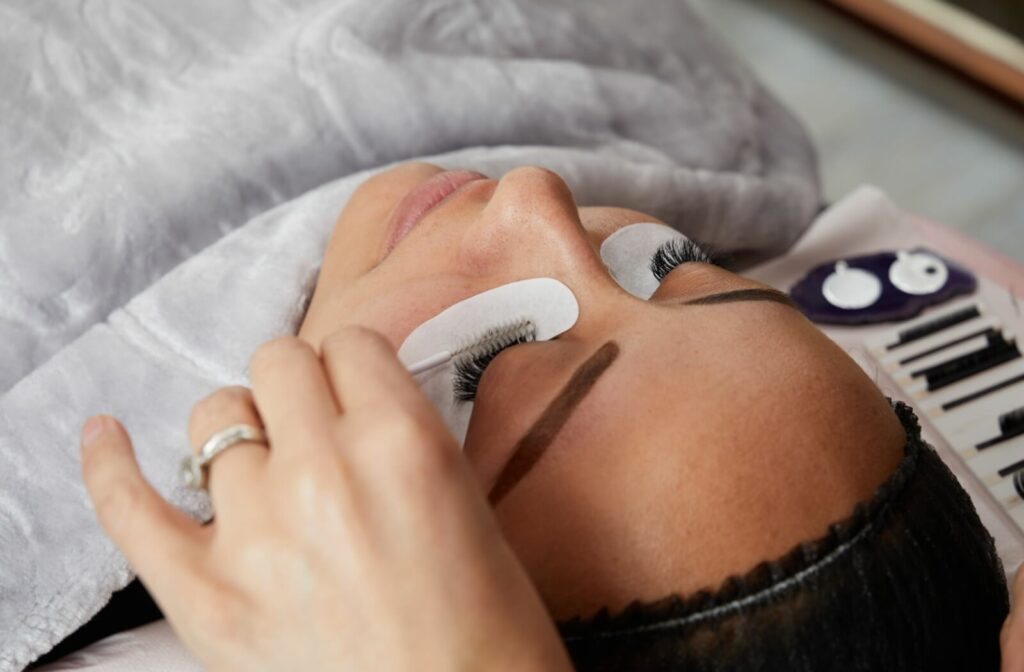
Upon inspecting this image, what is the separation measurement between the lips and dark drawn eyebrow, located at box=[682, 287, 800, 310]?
0.87ft

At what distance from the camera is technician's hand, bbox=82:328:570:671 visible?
1.64 feet

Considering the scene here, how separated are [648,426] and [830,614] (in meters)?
0.16

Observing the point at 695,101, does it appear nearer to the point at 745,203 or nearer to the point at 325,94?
the point at 745,203

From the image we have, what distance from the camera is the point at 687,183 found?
4.01ft

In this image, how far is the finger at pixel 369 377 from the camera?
1.74 feet

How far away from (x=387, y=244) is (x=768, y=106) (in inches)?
32.1

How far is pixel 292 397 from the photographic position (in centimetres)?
54

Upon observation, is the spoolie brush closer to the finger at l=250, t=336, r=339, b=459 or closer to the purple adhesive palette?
the finger at l=250, t=336, r=339, b=459

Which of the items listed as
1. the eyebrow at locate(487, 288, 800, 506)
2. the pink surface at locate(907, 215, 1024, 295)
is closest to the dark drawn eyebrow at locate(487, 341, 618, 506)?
the eyebrow at locate(487, 288, 800, 506)

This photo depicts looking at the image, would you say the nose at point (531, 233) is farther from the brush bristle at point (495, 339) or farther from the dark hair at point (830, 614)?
the dark hair at point (830, 614)

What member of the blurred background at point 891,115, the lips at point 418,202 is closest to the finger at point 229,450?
the lips at point 418,202

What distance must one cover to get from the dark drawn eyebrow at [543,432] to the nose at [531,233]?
0.11 meters

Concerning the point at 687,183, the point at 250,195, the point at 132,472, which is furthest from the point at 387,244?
the point at 687,183

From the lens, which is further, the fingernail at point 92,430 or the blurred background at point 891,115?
the blurred background at point 891,115
